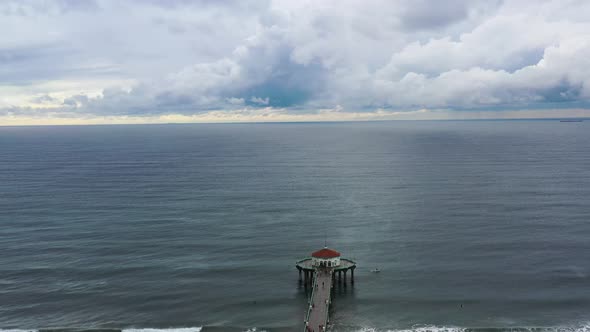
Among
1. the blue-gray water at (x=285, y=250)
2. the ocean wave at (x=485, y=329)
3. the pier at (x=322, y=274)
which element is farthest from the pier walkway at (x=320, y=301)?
the ocean wave at (x=485, y=329)

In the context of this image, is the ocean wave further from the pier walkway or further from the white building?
the white building

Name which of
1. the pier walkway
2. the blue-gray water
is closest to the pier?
the pier walkway

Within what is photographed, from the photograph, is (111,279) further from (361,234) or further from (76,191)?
(76,191)

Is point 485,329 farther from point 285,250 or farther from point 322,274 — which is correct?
point 285,250

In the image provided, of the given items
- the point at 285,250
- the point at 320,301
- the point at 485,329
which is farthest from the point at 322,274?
the point at 485,329

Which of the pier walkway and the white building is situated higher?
the white building

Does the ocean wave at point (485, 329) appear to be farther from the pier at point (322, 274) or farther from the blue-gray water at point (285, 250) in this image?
the pier at point (322, 274)
